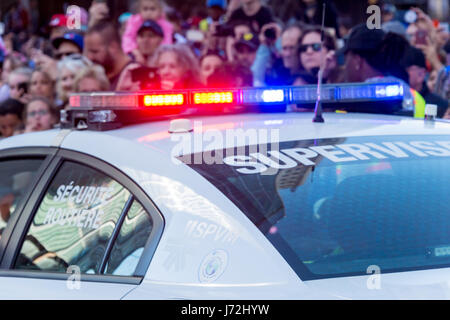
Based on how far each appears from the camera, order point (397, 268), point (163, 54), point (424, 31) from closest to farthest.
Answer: point (397, 268)
point (163, 54)
point (424, 31)

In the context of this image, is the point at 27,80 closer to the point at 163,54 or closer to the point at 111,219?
the point at 163,54

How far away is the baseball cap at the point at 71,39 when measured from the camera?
923 cm

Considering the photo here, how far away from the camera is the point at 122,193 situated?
248 centimetres

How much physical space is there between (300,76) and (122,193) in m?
3.63

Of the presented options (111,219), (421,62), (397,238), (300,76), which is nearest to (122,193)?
(111,219)

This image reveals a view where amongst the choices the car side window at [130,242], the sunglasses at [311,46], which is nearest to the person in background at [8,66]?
the sunglasses at [311,46]

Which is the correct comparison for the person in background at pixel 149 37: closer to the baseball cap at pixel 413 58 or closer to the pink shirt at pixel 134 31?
the pink shirt at pixel 134 31

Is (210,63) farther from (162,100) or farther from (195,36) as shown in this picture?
(162,100)

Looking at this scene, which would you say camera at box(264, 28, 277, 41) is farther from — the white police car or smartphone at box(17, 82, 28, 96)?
the white police car

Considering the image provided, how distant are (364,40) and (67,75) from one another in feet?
10.6
